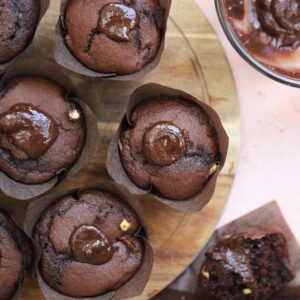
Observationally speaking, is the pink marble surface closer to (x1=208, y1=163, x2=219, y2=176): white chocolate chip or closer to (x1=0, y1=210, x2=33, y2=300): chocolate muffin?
(x1=208, y1=163, x2=219, y2=176): white chocolate chip

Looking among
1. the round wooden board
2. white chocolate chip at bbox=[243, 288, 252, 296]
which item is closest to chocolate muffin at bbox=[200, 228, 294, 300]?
white chocolate chip at bbox=[243, 288, 252, 296]

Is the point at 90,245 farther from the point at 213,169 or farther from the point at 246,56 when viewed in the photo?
the point at 246,56

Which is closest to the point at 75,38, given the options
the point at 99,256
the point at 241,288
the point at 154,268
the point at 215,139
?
the point at 215,139

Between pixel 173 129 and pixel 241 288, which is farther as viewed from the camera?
pixel 241 288

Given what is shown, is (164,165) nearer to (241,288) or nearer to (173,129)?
(173,129)

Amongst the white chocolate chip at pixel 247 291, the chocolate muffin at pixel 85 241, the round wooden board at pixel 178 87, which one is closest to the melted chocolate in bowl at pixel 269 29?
the round wooden board at pixel 178 87

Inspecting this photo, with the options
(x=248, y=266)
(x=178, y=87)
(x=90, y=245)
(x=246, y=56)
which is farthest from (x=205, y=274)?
(x=246, y=56)
